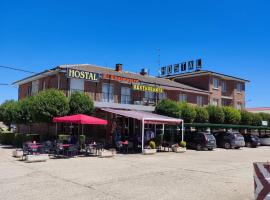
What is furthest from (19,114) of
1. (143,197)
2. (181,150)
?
(143,197)

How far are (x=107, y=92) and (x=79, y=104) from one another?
6.67 m

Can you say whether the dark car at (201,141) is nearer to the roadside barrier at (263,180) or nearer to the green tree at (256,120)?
the green tree at (256,120)

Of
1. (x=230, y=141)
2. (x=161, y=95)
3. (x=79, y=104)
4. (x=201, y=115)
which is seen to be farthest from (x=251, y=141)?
(x=79, y=104)

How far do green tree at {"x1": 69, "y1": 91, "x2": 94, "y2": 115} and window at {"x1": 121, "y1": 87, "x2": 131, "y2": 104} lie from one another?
7.61m

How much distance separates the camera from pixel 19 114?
28.7 metres

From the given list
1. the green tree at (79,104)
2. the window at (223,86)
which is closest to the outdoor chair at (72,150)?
the green tree at (79,104)

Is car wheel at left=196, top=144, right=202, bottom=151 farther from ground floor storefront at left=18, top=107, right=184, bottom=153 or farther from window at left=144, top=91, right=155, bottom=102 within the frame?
window at left=144, top=91, right=155, bottom=102

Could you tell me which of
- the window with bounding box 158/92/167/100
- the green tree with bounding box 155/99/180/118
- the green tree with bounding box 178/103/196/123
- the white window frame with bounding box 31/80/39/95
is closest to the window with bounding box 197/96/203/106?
the window with bounding box 158/92/167/100

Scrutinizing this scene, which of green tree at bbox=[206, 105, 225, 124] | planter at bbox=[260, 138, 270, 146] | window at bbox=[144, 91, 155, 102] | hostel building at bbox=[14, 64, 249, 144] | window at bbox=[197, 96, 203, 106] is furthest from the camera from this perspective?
→ window at bbox=[197, 96, 203, 106]

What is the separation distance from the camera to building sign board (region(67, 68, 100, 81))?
27.1 m

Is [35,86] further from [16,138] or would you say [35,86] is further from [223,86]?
[223,86]

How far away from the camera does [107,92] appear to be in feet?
104

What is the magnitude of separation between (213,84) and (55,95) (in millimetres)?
26578

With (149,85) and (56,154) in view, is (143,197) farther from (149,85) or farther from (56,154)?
(149,85)
